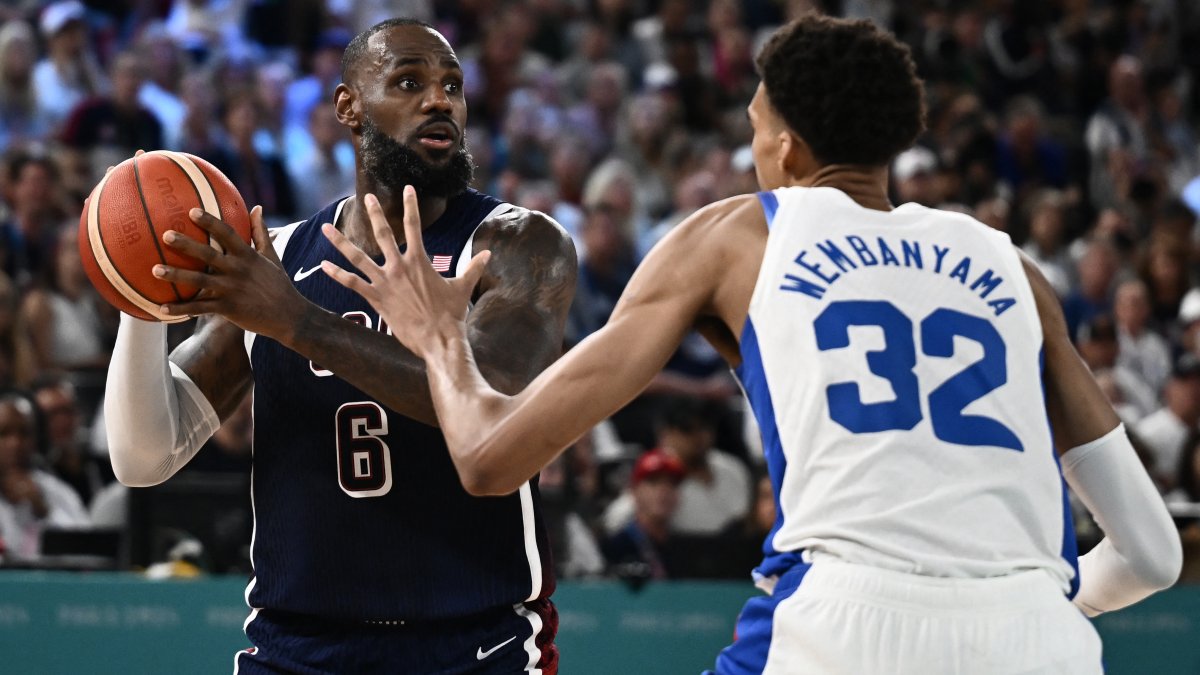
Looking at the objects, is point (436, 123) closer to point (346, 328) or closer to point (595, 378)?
point (346, 328)

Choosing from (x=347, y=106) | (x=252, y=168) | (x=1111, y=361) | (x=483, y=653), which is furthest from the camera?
(x=252, y=168)

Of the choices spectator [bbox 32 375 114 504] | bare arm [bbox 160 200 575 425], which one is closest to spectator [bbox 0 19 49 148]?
spectator [bbox 32 375 114 504]

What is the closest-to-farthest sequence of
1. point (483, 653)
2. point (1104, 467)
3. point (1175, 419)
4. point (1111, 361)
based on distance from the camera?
point (1104, 467) → point (483, 653) → point (1175, 419) → point (1111, 361)

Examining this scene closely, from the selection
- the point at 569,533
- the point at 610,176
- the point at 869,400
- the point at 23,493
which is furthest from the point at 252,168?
the point at 869,400

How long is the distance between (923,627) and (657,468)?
5.70 metres

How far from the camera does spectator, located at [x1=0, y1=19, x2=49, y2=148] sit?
1145 cm

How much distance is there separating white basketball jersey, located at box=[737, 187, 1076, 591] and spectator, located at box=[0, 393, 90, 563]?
5721 mm

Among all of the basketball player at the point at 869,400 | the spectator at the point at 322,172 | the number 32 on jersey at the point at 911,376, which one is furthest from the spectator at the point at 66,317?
the number 32 on jersey at the point at 911,376

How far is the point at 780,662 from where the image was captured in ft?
9.29

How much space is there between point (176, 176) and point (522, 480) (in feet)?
4.55

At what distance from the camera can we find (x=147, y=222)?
379cm

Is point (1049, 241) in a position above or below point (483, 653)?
above

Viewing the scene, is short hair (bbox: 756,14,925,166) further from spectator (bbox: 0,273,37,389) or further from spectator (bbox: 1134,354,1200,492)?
spectator (bbox: 1134,354,1200,492)

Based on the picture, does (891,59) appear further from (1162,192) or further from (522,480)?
(1162,192)
